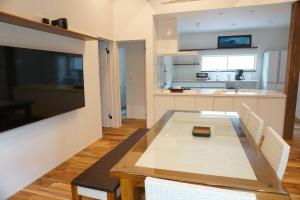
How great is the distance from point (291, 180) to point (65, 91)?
3.09 m

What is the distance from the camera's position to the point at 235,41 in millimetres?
6918

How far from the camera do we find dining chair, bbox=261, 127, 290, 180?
1.27 metres

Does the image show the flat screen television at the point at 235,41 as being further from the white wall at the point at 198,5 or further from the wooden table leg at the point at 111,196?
the wooden table leg at the point at 111,196

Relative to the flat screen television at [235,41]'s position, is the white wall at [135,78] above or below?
below

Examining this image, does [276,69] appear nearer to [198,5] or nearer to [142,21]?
[198,5]

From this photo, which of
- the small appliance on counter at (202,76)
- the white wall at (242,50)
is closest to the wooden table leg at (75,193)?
the small appliance on counter at (202,76)

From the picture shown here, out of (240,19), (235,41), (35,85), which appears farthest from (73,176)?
(235,41)

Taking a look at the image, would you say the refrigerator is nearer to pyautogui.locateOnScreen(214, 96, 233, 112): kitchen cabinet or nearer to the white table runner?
pyautogui.locateOnScreen(214, 96, 233, 112): kitchen cabinet

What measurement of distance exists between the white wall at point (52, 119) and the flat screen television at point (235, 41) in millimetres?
4450

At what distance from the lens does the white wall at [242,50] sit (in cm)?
663

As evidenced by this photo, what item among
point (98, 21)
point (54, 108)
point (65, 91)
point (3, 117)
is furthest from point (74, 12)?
point (3, 117)

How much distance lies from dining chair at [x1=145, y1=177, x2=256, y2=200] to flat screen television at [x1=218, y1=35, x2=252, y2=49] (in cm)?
691

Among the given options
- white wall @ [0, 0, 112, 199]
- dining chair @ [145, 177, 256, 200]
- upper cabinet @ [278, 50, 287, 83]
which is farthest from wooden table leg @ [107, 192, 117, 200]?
upper cabinet @ [278, 50, 287, 83]

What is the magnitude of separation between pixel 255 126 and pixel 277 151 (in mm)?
674
